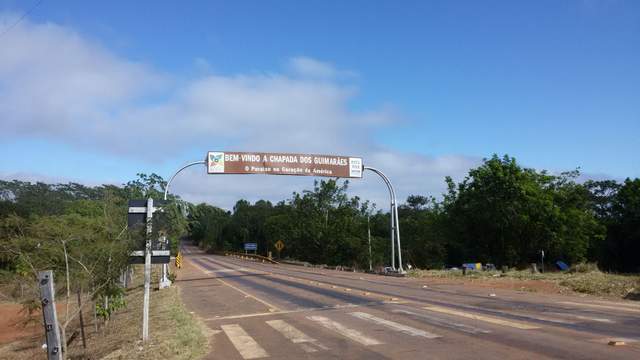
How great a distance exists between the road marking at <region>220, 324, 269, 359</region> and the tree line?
Result: 34.7ft

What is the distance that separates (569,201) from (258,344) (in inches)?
1854

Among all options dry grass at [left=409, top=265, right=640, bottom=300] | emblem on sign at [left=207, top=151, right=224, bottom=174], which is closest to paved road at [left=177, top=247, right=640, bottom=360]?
dry grass at [left=409, top=265, right=640, bottom=300]

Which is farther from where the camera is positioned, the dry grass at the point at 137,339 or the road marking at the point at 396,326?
the road marking at the point at 396,326

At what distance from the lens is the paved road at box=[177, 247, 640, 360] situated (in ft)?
32.2

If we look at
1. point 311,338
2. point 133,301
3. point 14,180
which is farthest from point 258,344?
point 14,180

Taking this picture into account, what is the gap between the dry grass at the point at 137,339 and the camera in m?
10.9

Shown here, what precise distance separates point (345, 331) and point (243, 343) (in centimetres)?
228

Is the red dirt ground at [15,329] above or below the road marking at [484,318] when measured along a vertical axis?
below

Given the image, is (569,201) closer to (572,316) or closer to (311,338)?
(572,316)

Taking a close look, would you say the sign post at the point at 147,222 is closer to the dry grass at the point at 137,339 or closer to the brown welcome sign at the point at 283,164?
the dry grass at the point at 137,339

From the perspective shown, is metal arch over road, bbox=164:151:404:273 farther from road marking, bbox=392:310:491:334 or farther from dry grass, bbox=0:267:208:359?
road marking, bbox=392:310:491:334

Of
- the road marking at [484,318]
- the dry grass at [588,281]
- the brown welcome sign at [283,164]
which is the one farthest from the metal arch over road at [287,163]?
the road marking at [484,318]

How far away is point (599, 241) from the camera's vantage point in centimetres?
6206

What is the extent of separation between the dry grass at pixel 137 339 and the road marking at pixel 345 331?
284cm
